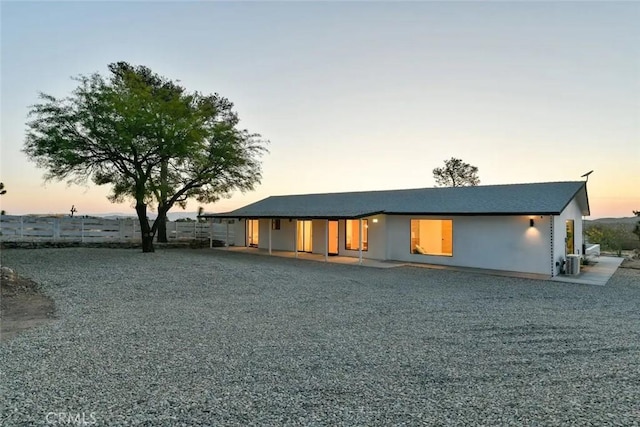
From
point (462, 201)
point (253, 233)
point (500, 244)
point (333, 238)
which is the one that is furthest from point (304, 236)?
point (500, 244)

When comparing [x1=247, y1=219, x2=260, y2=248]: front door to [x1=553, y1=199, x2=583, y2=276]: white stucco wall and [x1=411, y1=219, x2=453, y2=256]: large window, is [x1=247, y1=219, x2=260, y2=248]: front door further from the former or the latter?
[x1=553, y1=199, x2=583, y2=276]: white stucco wall

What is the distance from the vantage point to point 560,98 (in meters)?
12.9

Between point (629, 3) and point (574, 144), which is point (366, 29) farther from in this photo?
point (574, 144)

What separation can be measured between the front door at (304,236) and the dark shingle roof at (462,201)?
1086 millimetres

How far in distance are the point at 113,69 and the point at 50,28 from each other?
10.5 meters

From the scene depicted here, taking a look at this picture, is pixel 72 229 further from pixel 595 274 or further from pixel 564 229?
pixel 595 274

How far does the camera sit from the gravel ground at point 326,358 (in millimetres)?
2984

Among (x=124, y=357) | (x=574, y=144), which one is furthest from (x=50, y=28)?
(x=574, y=144)

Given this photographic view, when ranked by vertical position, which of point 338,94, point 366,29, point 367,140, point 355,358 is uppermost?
point 366,29

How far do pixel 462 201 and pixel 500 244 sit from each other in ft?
7.55

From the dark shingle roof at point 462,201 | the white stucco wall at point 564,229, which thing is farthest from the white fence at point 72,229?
the white stucco wall at point 564,229

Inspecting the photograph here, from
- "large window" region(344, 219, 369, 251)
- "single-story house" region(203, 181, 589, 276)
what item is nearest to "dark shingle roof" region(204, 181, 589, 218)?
"single-story house" region(203, 181, 589, 276)

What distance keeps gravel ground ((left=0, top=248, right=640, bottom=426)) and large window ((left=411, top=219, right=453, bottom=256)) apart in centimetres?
467

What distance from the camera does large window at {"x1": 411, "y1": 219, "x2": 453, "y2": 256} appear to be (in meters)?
13.1
